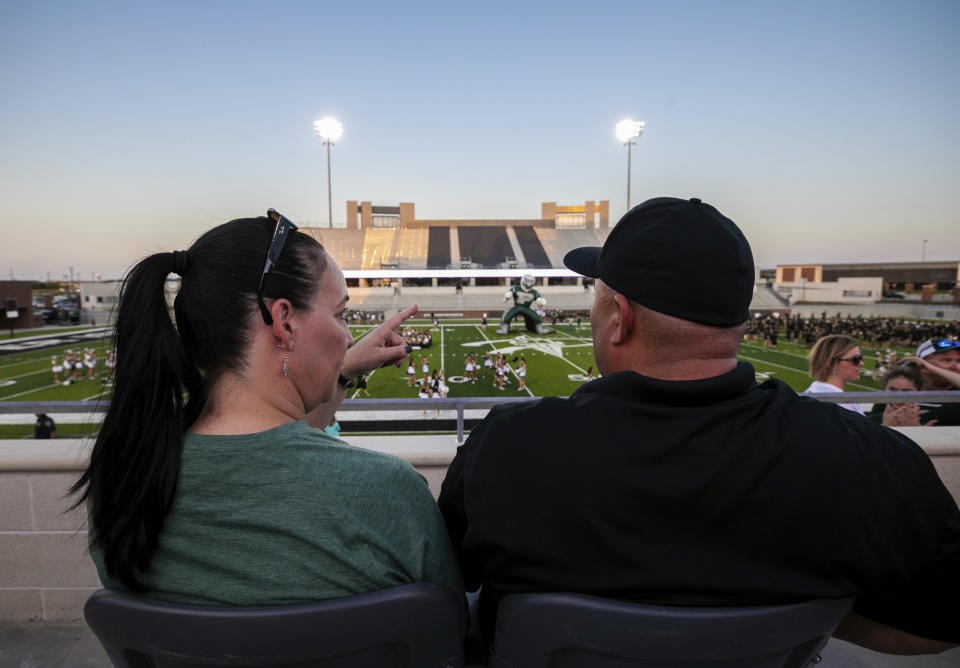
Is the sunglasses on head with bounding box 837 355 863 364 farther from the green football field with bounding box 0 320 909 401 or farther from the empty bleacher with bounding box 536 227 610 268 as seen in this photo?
the empty bleacher with bounding box 536 227 610 268

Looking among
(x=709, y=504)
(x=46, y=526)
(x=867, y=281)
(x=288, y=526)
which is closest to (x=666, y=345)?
(x=709, y=504)

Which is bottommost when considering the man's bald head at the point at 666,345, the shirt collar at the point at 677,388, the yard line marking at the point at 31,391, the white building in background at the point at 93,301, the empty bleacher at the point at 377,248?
the yard line marking at the point at 31,391

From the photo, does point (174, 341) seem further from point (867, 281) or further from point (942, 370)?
point (867, 281)

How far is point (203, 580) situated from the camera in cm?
91

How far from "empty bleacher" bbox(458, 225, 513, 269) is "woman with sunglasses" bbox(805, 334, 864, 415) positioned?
57858mm

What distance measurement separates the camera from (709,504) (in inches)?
34.9

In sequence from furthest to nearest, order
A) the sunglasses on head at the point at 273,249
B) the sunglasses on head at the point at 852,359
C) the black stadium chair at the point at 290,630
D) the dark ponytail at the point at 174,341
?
the sunglasses on head at the point at 852,359, the sunglasses on head at the point at 273,249, the dark ponytail at the point at 174,341, the black stadium chair at the point at 290,630

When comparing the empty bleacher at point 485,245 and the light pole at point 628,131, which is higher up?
the light pole at point 628,131

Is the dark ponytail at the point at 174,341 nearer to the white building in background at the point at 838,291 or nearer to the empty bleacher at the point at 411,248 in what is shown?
the empty bleacher at the point at 411,248

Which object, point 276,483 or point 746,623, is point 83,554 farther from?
point 746,623

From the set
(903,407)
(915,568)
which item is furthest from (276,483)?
(903,407)

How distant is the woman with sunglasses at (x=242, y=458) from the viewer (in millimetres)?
893

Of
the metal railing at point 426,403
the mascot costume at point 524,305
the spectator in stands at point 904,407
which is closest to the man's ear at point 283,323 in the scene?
the metal railing at point 426,403

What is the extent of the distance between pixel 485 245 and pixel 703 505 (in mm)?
67632
